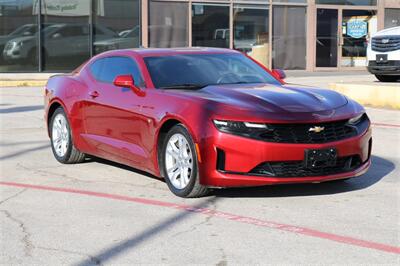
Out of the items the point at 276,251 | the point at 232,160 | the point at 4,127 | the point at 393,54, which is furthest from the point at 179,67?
the point at 393,54

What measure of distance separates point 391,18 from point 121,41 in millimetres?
10905

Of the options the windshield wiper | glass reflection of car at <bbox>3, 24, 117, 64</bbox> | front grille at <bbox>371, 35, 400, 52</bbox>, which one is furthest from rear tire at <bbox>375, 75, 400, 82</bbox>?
the windshield wiper

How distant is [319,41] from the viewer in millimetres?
25719

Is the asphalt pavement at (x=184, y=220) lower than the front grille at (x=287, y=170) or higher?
lower

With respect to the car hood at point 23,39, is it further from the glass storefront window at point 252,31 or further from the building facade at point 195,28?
the glass storefront window at point 252,31

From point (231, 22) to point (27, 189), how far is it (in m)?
18.1

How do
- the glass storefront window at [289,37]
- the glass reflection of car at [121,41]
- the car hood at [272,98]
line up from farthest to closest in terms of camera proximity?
the glass storefront window at [289,37], the glass reflection of car at [121,41], the car hood at [272,98]

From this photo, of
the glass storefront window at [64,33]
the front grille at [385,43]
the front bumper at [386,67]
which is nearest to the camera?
the front bumper at [386,67]

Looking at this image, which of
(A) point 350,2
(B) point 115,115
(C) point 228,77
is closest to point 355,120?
(C) point 228,77

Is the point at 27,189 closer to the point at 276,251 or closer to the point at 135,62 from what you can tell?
the point at 135,62

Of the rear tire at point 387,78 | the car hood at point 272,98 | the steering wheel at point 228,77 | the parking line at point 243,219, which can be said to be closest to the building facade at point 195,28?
the rear tire at point 387,78

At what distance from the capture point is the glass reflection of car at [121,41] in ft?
74.5

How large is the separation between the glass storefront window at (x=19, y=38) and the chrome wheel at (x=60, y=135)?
14159 millimetres

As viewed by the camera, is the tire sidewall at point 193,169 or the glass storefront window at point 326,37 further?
the glass storefront window at point 326,37
